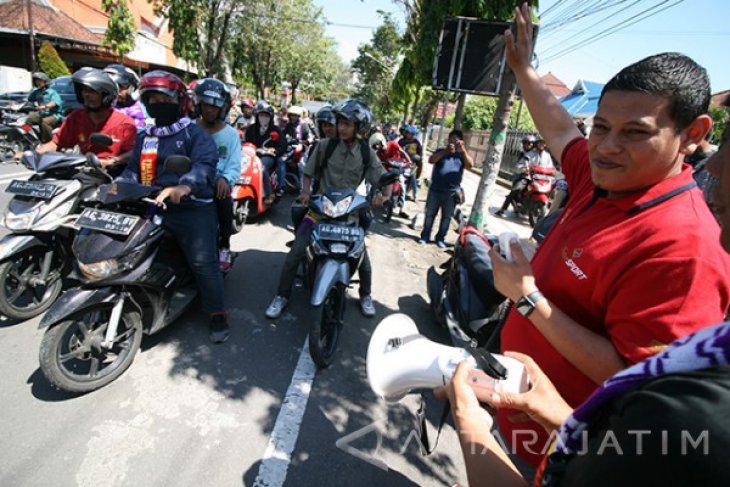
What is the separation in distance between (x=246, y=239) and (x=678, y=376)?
5.50 metres

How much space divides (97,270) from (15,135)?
8641 millimetres

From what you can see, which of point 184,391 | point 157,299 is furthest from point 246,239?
point 184,391

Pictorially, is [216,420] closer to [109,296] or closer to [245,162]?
[109,296]

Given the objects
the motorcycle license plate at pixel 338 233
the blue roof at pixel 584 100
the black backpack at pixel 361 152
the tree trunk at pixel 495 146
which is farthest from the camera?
the blue roof at pixel 584 100

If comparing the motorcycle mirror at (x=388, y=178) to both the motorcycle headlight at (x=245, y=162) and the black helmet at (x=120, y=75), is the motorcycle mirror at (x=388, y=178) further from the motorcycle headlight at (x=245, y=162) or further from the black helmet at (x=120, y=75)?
the black helmet at (x=120, y=75)

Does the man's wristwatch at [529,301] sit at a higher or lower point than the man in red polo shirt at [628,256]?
lower

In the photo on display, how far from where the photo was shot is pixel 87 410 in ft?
7.44

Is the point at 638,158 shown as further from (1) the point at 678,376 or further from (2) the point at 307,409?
(2) the point at 307,409

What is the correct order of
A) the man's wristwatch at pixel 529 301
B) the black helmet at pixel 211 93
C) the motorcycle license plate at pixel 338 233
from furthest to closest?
1. the black helmet at pixel 211 93
2. the motorcycle license plate at pixel 338 233
3. the man's wristwatch at pixel 529 301

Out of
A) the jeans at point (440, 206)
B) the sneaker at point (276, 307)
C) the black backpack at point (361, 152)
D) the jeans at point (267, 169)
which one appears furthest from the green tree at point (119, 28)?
the sneaker at point (276, 307)

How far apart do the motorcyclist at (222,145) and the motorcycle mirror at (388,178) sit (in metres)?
1.34

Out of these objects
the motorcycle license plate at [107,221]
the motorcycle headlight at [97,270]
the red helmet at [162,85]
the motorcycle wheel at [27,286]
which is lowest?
the motorcycle wheel at [27,286]

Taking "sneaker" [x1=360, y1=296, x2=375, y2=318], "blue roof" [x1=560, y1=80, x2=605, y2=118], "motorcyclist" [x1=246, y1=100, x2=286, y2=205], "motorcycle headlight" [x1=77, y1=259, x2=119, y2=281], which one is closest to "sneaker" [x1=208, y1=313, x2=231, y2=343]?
"motorcycle headlight" [x1=77, y1=259, x2=119, y2=281]

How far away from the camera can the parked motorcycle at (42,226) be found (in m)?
2.80
